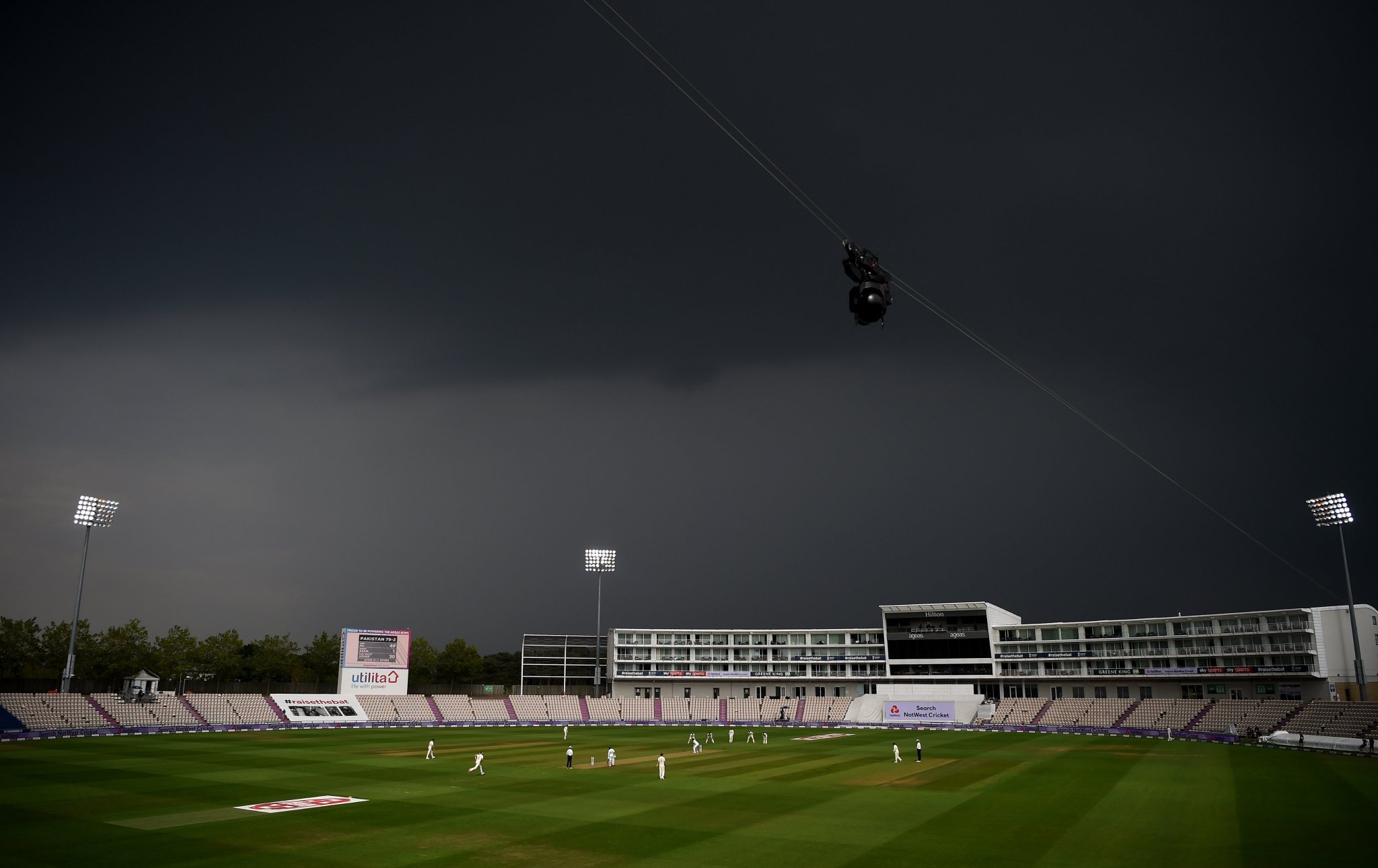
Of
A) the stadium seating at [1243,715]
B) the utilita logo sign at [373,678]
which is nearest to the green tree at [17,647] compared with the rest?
the utilita logo sign at [373,678]

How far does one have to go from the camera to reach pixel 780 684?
119750 millimetres

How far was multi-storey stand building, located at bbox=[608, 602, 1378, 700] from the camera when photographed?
271ft

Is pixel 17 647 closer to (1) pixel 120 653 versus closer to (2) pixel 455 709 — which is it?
(1) pixel 120 653

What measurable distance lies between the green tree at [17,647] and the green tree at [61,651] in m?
0.79

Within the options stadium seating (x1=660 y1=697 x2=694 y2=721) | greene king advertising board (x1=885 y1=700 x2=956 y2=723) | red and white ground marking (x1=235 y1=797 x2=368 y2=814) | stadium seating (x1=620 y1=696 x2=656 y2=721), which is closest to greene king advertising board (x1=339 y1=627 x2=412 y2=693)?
stadium seating (x1=620 y1=696 x2=656 y2=721)

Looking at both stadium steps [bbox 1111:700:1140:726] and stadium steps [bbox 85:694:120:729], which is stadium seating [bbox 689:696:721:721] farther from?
stadium steps [bbox 85:694:120:729]

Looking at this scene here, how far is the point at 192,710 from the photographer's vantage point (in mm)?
80625

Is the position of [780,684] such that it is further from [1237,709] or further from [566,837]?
[566,837]

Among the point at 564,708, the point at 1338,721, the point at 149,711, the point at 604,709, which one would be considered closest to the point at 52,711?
the point at 149,711

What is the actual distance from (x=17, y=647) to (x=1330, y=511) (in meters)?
130

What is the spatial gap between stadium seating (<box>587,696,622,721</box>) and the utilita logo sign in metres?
23.4

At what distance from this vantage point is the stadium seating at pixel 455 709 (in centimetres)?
9475

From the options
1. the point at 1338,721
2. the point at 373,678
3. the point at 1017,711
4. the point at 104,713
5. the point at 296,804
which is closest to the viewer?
the point at 296,804

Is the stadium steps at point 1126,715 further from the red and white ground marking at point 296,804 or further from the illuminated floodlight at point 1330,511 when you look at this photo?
the red and white ground marking at point 296,804
